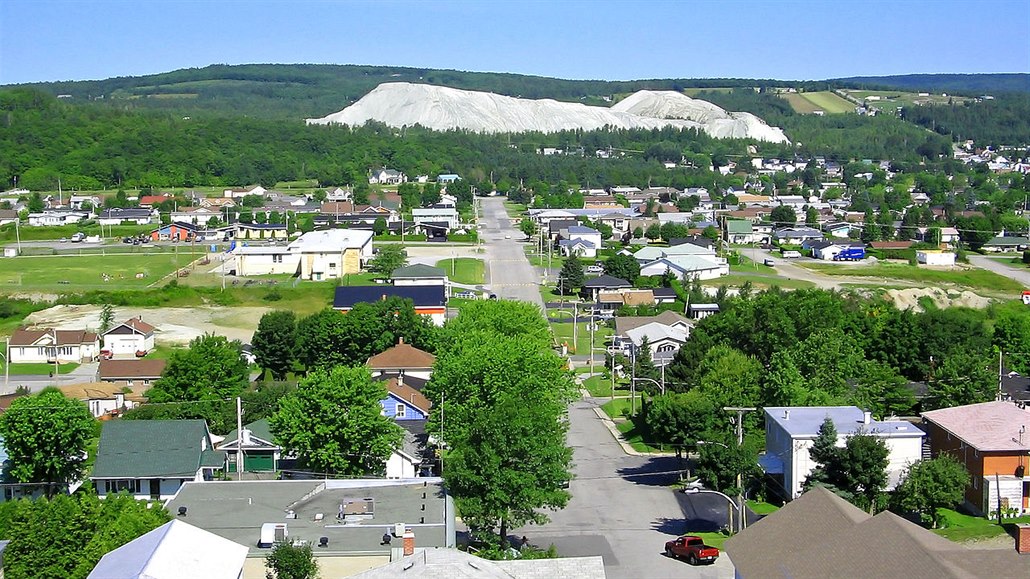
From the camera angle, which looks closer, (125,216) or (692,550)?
(692,550)

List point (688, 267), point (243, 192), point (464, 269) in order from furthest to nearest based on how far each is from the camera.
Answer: point (243, 192) → point (464, 269) → point (688, 267)

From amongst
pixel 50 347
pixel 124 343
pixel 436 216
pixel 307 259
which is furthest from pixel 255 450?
pixel 436 216

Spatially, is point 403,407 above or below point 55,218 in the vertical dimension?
below

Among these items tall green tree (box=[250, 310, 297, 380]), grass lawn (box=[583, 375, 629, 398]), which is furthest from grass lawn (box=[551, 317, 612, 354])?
tall green tree (box=[250, 310, 297, 380])

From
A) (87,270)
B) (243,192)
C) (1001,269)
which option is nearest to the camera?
(87,270)

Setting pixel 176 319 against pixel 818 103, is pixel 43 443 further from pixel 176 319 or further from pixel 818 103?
pixel 818 103

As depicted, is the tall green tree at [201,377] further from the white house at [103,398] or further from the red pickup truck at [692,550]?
the red pickup truck at [692,550]

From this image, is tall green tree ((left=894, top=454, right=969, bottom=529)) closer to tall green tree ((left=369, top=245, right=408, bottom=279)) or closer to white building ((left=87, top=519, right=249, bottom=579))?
white building ((left=87, top=519, right=249, bottom=579))
